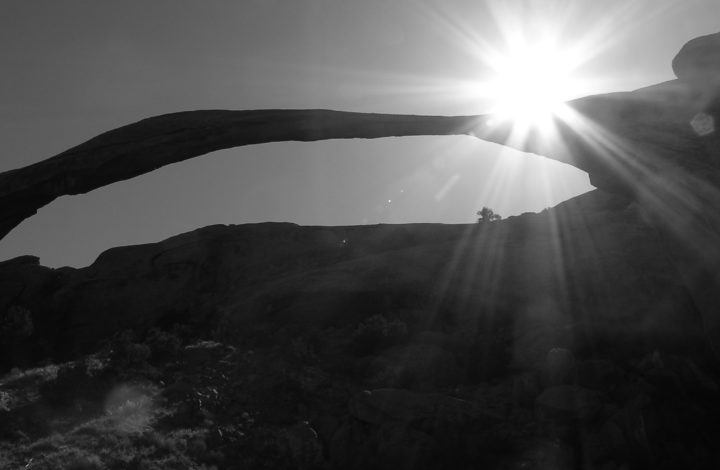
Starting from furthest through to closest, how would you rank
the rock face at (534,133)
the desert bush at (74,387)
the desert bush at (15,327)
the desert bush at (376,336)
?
the desert bush at (15,327) < the desert bush at (376,336) < the rock face at (534,133) < the desert bush at (74,387)

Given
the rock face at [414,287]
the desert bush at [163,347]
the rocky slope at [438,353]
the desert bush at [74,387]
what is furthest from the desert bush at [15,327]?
the desert bush at [74,387]

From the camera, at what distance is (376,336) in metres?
19.9

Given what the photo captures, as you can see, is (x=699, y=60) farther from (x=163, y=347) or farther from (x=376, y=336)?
(x=163, y=347)

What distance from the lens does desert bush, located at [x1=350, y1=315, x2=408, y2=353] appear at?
19438 mm

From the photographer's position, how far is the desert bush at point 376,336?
63.8 ft

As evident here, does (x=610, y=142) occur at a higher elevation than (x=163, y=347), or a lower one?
higher

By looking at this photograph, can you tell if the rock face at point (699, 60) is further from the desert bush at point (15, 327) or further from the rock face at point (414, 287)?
the desert bush at point (15, 327)

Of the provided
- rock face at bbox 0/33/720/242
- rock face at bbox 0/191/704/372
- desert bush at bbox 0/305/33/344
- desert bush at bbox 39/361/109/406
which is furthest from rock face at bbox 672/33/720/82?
desert bush at bbox 0/305/33/344

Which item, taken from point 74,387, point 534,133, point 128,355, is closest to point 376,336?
point 128,355

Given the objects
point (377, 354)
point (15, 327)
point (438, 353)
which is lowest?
point (15, 327)

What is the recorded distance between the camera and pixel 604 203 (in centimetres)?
2956

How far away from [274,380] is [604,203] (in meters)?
19.3

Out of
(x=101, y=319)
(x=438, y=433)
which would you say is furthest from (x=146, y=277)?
(x=438, y=433)

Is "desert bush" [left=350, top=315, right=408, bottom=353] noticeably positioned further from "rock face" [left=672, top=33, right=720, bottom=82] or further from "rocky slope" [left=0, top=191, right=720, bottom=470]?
"rock face" [left=672, top=33, right=720, bottom=82]
